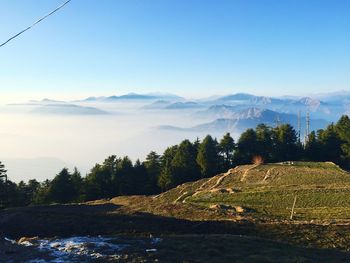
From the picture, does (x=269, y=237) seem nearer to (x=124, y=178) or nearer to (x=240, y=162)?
(x=124, y=178)

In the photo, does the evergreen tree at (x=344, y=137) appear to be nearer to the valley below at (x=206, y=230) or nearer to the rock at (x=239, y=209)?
the valley below at (x=206, y=230)

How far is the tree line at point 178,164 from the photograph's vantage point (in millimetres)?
100500

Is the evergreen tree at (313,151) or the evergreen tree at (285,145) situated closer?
the evergreen tree at (313,151)

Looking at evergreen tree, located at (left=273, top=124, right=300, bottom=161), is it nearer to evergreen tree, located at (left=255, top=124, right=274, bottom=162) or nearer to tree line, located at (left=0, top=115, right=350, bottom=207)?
tree line, located at (left=0, top=115, right=350, bottom=207)

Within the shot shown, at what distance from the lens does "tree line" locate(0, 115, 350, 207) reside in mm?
100500

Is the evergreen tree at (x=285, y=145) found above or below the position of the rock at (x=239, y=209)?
above

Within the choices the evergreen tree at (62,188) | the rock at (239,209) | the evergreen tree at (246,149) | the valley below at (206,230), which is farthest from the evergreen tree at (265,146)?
the rock at (239,209)

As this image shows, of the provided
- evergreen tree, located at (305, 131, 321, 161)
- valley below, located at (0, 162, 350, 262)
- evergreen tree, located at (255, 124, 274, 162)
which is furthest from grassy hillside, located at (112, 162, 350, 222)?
evergreen tree, located at (305, 131, 321, 161)

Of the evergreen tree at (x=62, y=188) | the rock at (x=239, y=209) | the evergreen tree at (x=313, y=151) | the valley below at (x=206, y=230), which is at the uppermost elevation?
the evergreen tree at (x=313, y=151)

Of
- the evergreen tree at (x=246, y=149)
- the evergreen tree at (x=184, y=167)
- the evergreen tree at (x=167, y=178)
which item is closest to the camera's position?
the evergreen tree at (x=167, y=178)

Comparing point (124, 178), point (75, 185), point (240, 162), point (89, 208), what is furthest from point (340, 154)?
point (89, 208)

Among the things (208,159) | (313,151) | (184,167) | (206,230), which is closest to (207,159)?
(208,159)

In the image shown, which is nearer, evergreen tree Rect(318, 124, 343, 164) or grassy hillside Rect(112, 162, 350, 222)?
grassy hillside Rect(112, 162, 350, 222)

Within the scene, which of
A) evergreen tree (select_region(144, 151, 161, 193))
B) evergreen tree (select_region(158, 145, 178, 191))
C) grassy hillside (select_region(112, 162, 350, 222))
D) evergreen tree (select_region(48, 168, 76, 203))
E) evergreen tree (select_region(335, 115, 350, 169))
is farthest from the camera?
evergreen tree (select_region(144, 151, 161, 193))
